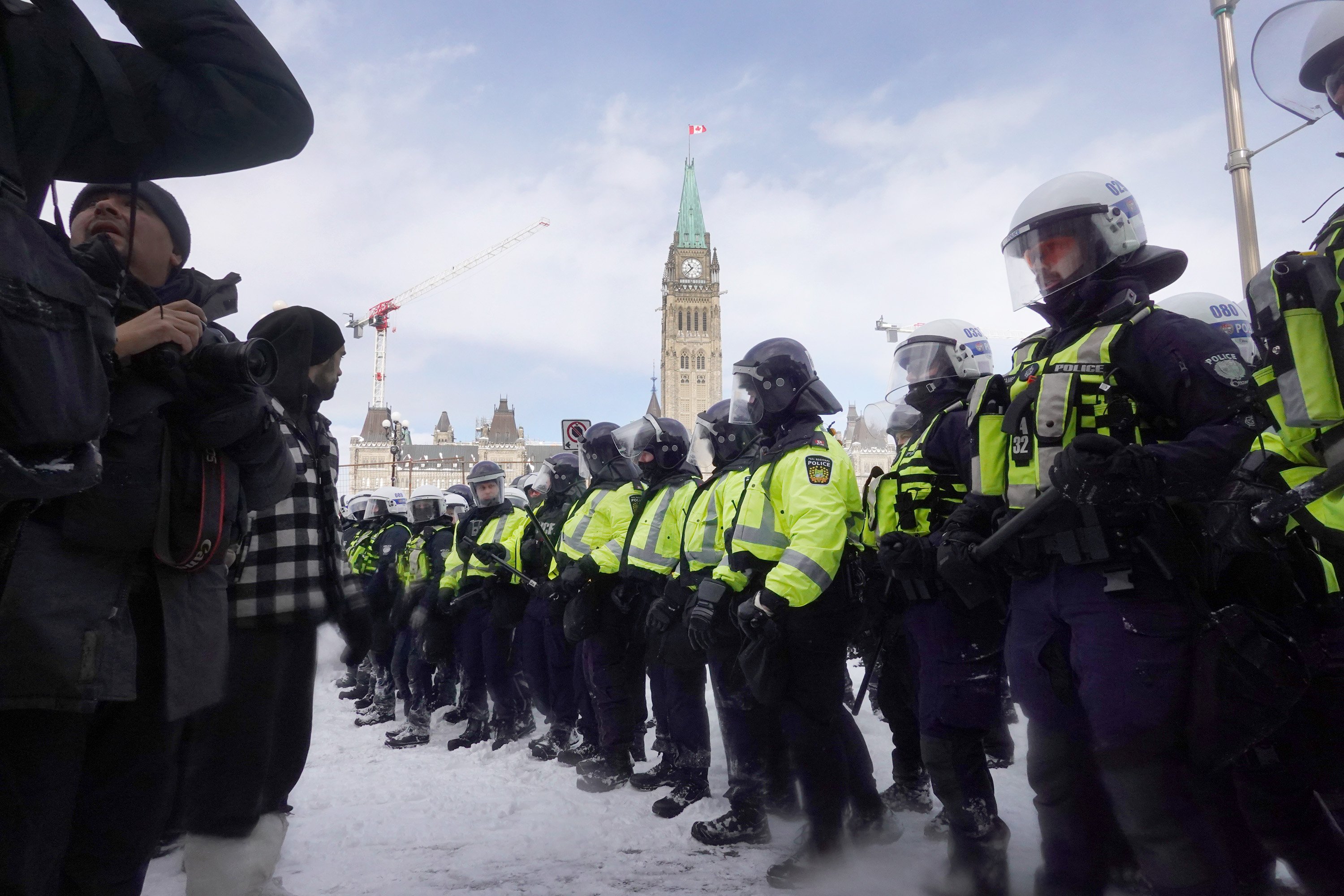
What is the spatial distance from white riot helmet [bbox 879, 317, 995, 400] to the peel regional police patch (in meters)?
0.76

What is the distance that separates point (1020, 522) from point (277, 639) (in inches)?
98.4

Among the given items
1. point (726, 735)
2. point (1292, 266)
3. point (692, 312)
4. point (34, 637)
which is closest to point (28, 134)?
point (34, 637)

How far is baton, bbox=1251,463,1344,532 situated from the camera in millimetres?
1989

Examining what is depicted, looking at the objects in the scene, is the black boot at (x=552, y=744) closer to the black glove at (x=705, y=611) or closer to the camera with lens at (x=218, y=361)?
the black glove at (x=705, y=611)

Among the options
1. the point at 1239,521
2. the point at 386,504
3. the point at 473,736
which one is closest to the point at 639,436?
the point at 473,736

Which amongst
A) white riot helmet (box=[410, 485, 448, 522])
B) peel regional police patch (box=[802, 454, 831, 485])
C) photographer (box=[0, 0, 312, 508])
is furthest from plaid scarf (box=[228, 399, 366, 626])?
white riot helmet (box=[410, 485, 448, 522])

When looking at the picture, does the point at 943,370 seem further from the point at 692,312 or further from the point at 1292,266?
the point at 692,312

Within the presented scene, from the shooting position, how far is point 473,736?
7.32 metres

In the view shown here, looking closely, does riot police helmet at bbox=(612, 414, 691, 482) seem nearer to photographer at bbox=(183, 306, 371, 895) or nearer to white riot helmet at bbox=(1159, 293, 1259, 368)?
photographer at bbox=(183, 306, 371, 895)

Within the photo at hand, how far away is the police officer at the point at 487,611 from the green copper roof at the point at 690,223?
107211 millimetres

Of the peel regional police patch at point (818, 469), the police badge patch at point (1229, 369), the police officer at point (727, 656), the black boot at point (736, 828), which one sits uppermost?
the police badge patch at point (1229, 369)

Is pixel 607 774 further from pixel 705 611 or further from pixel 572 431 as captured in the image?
pixel 572 431

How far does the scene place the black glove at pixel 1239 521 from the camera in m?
2.20

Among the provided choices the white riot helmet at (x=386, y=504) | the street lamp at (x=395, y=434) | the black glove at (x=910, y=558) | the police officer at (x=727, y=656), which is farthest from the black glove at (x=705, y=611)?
the street lamp at (x=395, y=434)
